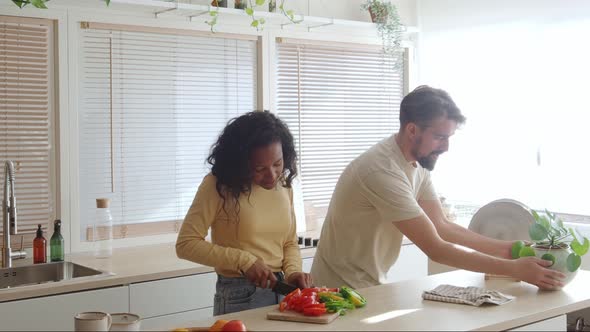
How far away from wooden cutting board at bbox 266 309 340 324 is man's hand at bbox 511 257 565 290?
0.72m

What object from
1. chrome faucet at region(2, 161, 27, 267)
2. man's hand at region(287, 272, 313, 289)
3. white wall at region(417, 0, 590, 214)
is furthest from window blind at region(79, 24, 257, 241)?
man's hand at region(287, 272, 313, 289)

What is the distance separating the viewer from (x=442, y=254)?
2.64m

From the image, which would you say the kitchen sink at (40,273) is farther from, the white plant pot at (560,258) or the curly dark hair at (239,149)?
the white plant pot at (560,258)

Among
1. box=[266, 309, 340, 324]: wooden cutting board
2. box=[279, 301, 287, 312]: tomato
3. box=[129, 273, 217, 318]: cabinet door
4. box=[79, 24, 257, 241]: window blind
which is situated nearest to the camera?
box=[266, 309, 340, 324]: wooden cutting board

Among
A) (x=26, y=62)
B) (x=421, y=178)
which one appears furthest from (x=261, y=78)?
(x=421, y=178)

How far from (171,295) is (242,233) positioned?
946mm

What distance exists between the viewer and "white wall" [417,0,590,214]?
4273 millimetres

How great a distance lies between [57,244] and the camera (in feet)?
11.9

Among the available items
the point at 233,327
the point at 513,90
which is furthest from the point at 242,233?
the point at 513,90

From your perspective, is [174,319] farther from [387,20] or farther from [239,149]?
[387,20]

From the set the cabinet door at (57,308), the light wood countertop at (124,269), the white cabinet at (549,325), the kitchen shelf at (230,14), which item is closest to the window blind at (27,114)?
the light wood countertop at (124,269)

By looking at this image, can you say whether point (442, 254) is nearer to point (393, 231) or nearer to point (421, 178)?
point (393, 231)

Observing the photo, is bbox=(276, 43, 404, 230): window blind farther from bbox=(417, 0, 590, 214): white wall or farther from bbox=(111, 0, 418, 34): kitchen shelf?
bbox=(417, 0, 590, 214): white wall

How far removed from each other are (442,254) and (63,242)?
1.92 meters
